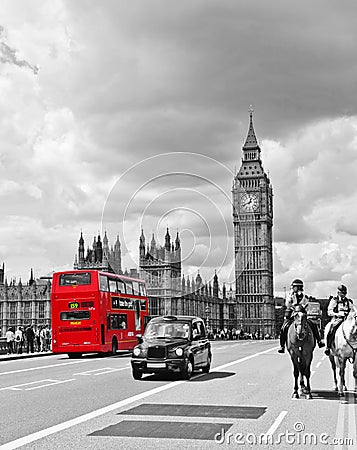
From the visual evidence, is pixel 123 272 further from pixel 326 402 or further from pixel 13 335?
pixel 326 402

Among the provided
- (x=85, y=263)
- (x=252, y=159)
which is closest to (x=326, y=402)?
(x=85, y=263)

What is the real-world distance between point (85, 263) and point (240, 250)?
3495 cm

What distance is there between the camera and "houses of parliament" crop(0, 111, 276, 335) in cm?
12619

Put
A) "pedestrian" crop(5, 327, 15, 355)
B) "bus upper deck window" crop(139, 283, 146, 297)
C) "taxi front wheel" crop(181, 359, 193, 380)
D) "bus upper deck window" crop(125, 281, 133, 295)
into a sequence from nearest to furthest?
1. "taxi front wheel" crop(181, 359, 193, 380)
2. "bus upper deck window" crop(125, 281, 133, 295)
3. "pedestrian" crop(5, 327, 15, 355)
4. "bus upper deck window" crop(139, 283, 146, 297)

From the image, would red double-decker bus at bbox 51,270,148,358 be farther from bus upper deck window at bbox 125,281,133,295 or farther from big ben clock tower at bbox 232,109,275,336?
big ben clock tower at bbox 232,109,275,336

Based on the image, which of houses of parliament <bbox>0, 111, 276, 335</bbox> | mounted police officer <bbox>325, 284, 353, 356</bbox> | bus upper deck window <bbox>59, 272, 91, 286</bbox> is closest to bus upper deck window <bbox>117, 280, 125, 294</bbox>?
bus upper deck window <bbox>59, 272, 91, 286</bbox>

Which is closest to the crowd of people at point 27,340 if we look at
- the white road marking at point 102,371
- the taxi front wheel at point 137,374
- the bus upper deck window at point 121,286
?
the bus upper deck window at point 121,286

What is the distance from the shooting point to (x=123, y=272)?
4926 inches

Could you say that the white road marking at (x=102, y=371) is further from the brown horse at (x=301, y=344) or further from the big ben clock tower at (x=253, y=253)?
the big ben clock tower at (x=253, y=253)

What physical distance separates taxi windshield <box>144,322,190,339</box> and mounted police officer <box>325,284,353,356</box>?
218 inches

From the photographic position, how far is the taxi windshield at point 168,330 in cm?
2036

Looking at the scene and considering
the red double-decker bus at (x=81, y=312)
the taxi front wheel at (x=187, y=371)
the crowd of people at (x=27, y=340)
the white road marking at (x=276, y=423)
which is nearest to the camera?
the white road marking at (x=276, y=423)

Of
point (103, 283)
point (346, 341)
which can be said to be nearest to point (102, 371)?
point (103, 283)

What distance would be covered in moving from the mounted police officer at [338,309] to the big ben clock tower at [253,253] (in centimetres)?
13175
